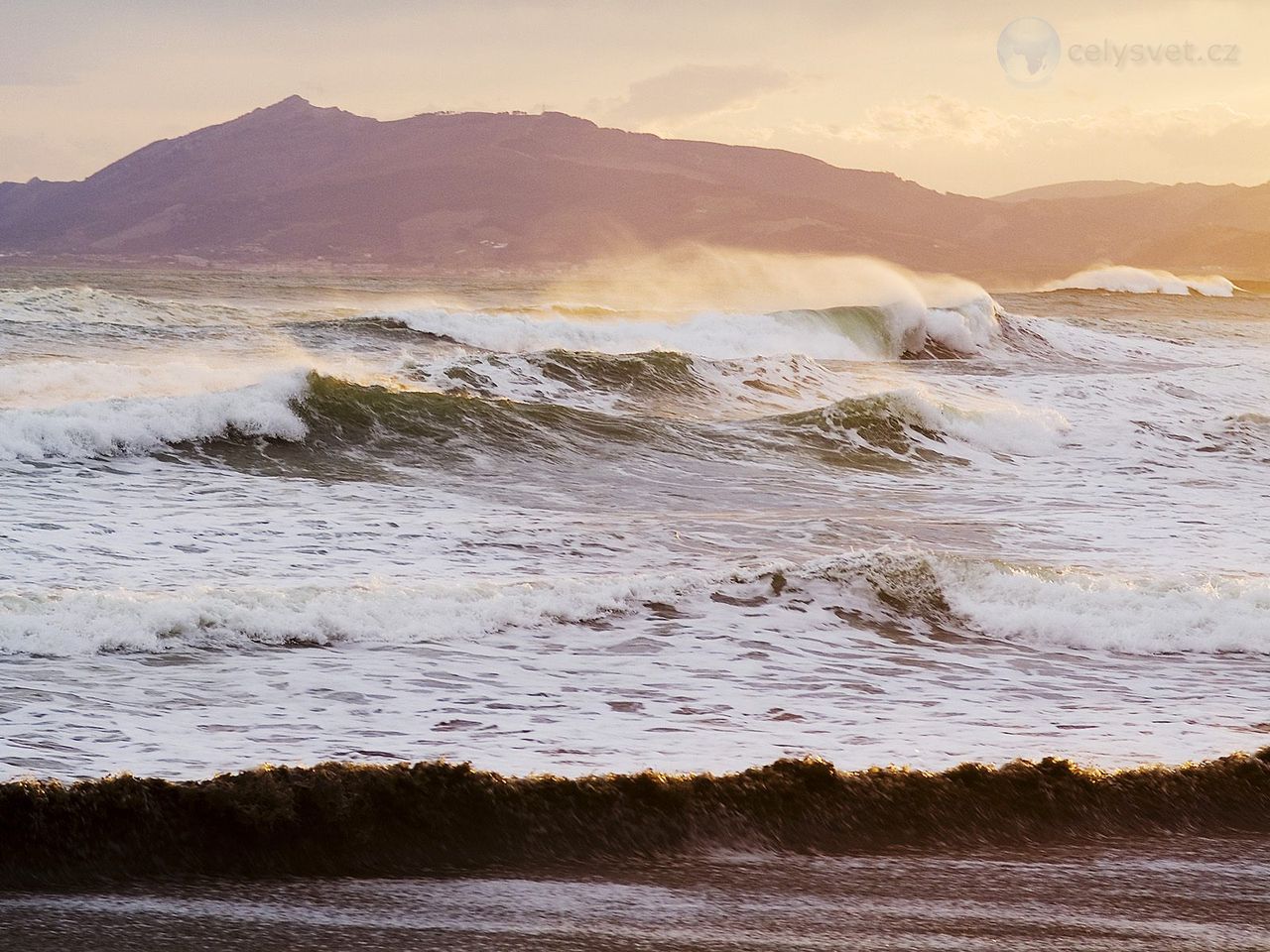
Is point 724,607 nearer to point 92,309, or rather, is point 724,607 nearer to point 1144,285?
point 92,309

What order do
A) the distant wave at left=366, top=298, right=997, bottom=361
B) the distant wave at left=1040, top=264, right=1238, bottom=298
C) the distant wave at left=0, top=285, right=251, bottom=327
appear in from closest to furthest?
the distant wave at left=366, top=298, right=997, bottom=361 < the distant wave at left=0, top=285, right=251, bottom=327 < the distant wave at left=1040, top=264, right=1238, bottom=298

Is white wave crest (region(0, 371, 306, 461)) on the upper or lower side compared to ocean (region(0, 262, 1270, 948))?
upper

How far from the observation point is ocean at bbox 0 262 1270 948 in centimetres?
470

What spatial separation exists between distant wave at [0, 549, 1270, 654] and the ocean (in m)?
0.03

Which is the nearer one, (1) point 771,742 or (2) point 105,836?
(2) point 105,836

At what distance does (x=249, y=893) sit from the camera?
3.37m

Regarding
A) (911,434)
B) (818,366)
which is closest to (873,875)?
(911,434)

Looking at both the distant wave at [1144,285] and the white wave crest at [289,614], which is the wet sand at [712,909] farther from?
the distant wave at [1144,285]

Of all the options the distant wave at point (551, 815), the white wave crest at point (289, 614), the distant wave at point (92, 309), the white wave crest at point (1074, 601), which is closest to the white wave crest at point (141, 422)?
the white wave crest at point (289, 614)

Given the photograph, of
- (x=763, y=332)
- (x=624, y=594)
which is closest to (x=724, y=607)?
(x=624, y=594)

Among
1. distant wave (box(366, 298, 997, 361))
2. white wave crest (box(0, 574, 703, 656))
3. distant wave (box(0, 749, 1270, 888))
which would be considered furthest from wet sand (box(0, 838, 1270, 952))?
distant wave (box(366, 298, 997, 361))

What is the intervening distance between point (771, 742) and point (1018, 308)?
52575 millimetres

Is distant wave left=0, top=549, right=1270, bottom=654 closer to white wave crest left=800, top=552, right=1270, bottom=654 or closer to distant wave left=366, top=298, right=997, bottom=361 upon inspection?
white wave crest left=800, top=552, right=1270, bottom=654

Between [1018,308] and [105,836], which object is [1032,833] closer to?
[105,836]
